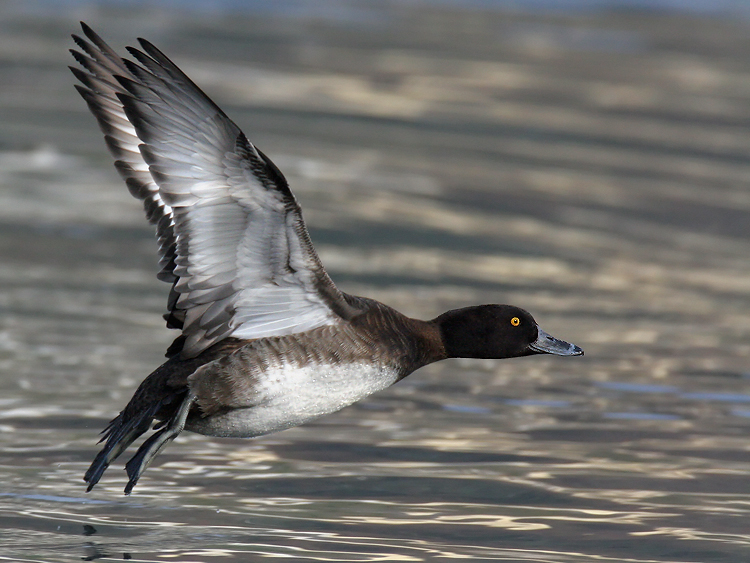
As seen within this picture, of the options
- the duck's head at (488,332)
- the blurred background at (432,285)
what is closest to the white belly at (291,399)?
the blurred background at (432,285)

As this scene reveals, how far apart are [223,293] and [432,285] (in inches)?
163

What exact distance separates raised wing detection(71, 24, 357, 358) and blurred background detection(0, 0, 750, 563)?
2.82ft

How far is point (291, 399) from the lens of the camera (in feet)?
19.4

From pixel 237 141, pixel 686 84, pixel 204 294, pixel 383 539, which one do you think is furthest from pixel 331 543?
pixel 686 84

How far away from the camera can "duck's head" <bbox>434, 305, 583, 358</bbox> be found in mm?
6539

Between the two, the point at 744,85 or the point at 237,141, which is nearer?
the point at 237,141

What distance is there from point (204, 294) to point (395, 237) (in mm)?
5213

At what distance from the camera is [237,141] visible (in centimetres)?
537

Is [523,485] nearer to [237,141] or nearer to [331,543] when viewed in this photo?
[331,543]

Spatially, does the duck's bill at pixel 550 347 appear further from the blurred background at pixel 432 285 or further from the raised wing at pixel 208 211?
the raised wing at pixel 208 211

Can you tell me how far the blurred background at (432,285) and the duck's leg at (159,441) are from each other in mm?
261

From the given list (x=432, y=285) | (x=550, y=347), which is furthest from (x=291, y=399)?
(x=432, y=285)

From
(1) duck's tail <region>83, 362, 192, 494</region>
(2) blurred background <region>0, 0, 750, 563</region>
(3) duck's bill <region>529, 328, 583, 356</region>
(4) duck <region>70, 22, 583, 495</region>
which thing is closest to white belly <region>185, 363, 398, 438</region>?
(4) duck <region>70, 22, 583, 495</region>

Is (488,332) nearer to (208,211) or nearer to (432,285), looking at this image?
(208,211)
